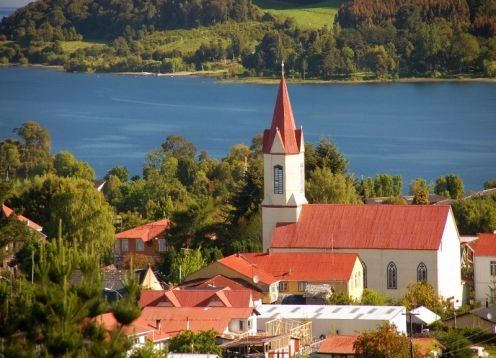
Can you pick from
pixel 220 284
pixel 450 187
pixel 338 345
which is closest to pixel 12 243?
pixel 220 284

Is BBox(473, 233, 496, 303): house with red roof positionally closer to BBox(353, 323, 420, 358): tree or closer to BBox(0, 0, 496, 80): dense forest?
BBox(353, 323, 420, 358): tree

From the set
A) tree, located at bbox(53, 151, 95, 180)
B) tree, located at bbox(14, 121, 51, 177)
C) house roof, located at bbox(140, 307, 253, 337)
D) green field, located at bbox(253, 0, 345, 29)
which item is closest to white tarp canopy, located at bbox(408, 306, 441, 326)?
house roof, located at bbox(140, 307, 253, 337)

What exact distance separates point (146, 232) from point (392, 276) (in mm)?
10601

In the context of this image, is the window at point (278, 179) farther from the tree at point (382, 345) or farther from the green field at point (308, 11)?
the green field at point (308, 11)

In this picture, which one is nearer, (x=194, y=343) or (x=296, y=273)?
(x=194, y=343)

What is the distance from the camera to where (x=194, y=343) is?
31750 mm

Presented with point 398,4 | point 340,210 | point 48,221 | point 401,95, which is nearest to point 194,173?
point 48,221

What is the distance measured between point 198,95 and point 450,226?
113 m

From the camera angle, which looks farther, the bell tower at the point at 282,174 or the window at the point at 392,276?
the bell tower at the point at 282,174

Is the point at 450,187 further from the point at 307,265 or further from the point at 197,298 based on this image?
the point at 197,298

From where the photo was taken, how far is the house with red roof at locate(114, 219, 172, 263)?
161 ft

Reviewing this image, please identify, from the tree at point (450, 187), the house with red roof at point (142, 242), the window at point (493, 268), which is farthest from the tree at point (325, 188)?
the tree at point (450, 187)

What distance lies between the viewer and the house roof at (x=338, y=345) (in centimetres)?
3341

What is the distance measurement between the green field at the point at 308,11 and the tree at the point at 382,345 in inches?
5750
